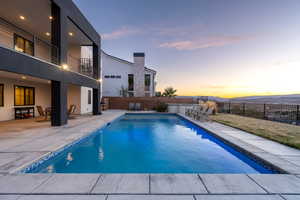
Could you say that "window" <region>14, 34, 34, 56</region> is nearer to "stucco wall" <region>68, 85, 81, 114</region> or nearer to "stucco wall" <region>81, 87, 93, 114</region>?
"stucco wall" <region>68, 85, 81, 114</region>

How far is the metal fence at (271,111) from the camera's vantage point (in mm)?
9309

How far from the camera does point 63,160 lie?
161 inches

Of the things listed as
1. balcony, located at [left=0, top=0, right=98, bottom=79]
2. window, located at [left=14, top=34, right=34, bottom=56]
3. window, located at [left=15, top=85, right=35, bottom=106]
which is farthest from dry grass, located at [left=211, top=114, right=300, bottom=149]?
window, located at [left=15, top=85, right=35, bottom=106]

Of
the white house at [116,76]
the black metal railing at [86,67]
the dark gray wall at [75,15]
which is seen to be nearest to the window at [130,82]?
the white house at [116,76]

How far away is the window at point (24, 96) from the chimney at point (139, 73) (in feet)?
37.5

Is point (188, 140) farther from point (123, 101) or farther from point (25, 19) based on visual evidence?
point (123, 101)

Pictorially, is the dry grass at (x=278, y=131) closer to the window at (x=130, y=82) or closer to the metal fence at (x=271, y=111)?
the metal fence at (x=271, y=111)

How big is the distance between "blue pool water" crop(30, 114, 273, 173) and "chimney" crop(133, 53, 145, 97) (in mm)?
13770

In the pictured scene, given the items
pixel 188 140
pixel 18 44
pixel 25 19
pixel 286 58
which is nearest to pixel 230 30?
pixel 286 58

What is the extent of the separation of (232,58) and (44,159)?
1642 centimetres

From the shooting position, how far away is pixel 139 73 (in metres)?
20.2

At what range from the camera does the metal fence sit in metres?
9.31

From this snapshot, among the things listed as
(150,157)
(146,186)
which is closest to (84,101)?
(150,157)

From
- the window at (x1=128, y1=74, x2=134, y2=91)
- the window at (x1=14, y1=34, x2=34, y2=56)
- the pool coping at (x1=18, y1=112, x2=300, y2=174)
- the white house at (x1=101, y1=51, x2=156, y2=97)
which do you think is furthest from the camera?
the window at (x1=128, y1=74, x2=134, y2=91)
